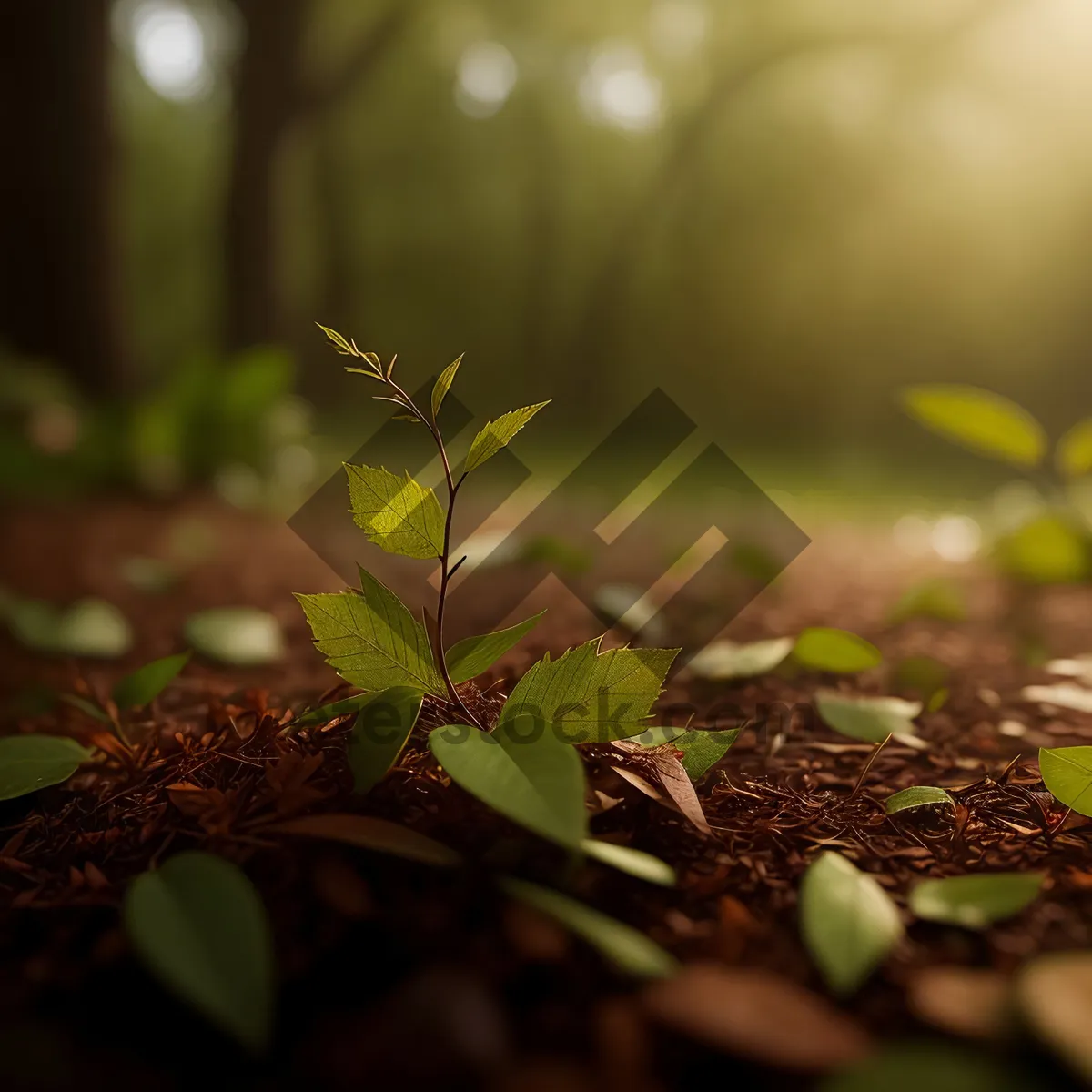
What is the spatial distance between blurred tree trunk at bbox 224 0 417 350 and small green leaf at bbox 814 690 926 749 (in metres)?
3.76

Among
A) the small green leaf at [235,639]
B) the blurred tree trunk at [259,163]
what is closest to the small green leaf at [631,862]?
the small green leaf at [235,639]

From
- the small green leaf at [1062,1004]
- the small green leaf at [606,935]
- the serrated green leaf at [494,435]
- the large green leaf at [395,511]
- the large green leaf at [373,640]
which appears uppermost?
the serrated green leaf at [494,435]

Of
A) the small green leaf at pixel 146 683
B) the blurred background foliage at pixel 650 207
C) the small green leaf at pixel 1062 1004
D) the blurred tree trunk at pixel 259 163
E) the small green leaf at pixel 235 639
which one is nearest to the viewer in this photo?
the small green leaf at pixel 1062 1004

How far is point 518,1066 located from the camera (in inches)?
17.1

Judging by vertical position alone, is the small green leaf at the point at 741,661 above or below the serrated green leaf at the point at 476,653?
above

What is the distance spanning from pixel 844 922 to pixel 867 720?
0.35m

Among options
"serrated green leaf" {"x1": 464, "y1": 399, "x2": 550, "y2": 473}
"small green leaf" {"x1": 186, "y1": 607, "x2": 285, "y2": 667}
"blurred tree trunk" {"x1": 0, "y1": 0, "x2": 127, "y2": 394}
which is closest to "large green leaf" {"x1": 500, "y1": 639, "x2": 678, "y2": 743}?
"serrated green leaf" {"x1": 464, "y1": 399, "x2": 550, "y2": 473}

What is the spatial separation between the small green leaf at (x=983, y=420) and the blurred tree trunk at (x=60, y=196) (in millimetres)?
2909

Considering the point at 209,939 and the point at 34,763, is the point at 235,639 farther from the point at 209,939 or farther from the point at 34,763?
the point at 209,939

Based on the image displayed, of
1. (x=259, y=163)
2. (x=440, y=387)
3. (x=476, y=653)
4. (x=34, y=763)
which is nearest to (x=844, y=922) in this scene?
(x=476, y=653)

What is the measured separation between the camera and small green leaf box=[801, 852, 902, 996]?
0.50m

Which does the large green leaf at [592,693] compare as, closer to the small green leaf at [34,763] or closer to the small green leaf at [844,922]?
the small green leaf at [844,922]

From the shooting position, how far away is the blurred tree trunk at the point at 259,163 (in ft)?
13.5

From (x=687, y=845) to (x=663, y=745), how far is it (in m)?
0.08
